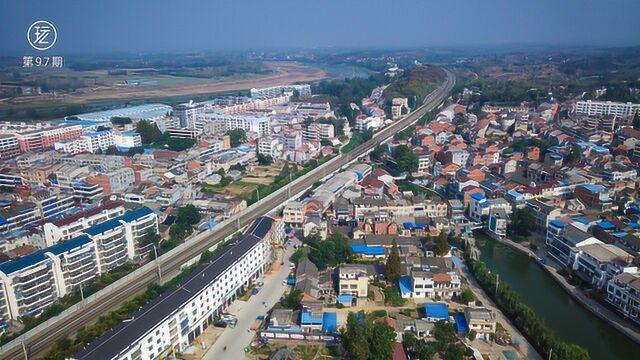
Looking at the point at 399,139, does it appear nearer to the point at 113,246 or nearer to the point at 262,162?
the point at 262,162

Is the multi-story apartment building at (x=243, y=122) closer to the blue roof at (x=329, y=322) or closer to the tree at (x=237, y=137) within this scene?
the tree at (x=237, y=137)

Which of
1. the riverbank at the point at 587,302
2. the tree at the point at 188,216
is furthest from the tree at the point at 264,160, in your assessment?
the riverbank at the point at 587,302

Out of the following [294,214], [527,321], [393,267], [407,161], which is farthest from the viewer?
[407,161]

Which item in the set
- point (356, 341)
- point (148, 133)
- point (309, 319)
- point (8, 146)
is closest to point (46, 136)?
point (8, 146)

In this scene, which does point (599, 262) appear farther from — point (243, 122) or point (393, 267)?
point (243, 122)

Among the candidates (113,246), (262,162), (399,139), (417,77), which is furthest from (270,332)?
(417,77)

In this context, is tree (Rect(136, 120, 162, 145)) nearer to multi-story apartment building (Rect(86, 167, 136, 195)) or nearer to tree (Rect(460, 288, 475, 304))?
multi-story apartment building (Rect(86, 167, 136, 195))
